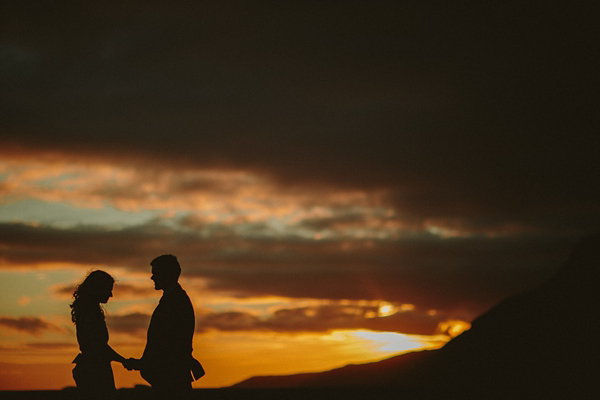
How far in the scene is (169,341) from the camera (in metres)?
8.87

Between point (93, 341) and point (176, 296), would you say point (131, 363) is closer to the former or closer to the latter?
point (93, 341)

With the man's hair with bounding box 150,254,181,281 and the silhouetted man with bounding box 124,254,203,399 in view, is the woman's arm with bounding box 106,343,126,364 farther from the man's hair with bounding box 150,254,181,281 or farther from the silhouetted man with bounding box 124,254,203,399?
the man's hair with bounding box 150,254,181,281

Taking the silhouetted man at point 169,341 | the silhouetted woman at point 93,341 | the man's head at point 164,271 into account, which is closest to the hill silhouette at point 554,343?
the silhouetted man at point 169,341

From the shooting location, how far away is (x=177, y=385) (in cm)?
888

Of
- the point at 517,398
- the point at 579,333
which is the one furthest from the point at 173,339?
the point at 579,333

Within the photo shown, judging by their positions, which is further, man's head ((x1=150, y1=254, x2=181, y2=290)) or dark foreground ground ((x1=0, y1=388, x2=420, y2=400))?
dark foreground ground ((x1=0, y1=388, x2=420, y2=400))

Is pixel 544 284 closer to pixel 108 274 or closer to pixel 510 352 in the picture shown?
pixel 510 352

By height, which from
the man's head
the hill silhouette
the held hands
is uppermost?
the hill silhouette

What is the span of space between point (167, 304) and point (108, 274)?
837 millimetres

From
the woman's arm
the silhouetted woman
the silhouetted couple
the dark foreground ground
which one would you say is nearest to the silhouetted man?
the silhouetted couple

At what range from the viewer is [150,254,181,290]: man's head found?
29.5 feet

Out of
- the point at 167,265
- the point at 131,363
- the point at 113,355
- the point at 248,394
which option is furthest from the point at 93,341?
the point at 248,394

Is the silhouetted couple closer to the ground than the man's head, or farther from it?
closer to the ground

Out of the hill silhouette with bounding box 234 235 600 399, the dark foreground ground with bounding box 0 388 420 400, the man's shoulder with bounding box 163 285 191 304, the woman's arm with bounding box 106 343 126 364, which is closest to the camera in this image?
the woman's arm with bounding box 106 343 126 364
